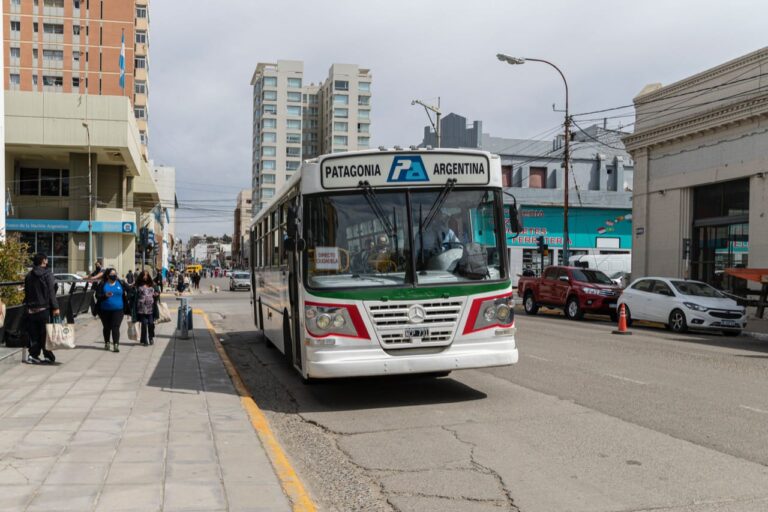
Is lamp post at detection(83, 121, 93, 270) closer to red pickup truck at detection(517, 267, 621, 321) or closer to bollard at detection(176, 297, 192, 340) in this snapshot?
red pickup truck at detection(517, 267, 621, 321)

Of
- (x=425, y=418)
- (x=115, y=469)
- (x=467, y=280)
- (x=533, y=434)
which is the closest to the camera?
(x=115, y=469)

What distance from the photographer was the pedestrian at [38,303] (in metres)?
11.4

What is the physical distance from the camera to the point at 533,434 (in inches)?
278

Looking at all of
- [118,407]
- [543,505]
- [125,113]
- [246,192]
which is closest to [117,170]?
[125,113]

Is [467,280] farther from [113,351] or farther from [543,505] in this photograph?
[113,351]

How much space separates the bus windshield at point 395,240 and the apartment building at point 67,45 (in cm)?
6375

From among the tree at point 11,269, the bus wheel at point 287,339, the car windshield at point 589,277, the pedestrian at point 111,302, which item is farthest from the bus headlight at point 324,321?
the car windshield at point 589,277

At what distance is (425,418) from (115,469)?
3424 mm

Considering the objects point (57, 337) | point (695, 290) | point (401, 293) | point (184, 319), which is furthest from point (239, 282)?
point (401, 293)

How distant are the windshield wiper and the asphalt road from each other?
7.13 feet

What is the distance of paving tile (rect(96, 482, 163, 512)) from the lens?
4727mm

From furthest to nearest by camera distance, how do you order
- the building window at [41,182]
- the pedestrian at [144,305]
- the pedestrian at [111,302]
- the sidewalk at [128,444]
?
the building window at [41,182] → the pedestrian at [144,305] → the pedestrian at [111,302] → the sidewalk at [128,444]

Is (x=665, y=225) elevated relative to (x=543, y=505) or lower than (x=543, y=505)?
elevated

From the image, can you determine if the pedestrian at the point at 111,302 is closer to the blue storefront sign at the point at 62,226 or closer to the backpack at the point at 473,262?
the backpack at the point at 473,262
